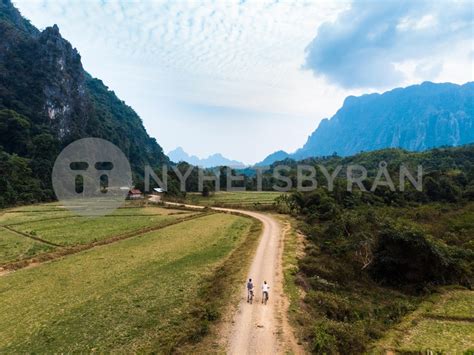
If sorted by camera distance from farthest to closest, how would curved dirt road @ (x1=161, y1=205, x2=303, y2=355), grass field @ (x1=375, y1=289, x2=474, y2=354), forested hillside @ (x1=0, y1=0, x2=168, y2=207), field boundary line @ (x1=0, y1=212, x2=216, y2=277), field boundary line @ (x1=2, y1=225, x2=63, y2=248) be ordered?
forested hillside @ (x1=0, y1=0, x2=168, y2=207)
field boundary line @ (x1=2, y1=225, x2=63, y2=248)
field boundary line @ (x1=0, y1=212, x2=216, y2=277)
grass field @ (x1=375, y1=289, x2=474, y2=354)
curved dirt road @ (x1=161, y1=205, x2=303, y2=355)

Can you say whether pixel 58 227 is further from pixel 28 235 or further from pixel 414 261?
pixel 414 261

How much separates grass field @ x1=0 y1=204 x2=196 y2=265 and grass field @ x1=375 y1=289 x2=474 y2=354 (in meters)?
31.3

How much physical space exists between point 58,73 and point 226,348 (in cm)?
14592

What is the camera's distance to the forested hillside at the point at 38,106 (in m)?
89.3

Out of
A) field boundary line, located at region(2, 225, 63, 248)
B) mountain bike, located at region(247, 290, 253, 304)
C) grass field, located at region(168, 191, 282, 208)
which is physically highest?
grass field, located at region(168, 191, 282, 208)

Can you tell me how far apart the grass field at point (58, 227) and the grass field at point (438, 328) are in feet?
103

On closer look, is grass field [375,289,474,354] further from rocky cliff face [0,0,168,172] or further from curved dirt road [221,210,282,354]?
rocky cliff face [0,0,168,172]

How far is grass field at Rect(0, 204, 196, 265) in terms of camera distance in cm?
3339

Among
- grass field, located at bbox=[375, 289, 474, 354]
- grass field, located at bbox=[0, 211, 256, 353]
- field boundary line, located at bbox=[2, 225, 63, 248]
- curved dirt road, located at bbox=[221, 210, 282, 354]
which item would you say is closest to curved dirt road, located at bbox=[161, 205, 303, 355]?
curved dirt road, located at bbox=[221, 210, 282, 354]

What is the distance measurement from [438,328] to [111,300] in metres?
19.5

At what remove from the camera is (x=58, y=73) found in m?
131

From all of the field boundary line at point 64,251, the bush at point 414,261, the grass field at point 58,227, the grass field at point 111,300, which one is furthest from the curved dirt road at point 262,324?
the grass field at point 58,227

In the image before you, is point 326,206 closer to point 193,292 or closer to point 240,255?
point 240,255

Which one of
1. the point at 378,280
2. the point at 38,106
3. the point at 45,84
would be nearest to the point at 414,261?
the point at 378,280
